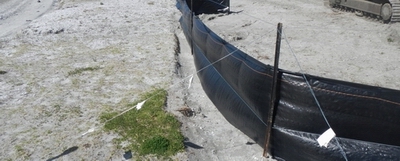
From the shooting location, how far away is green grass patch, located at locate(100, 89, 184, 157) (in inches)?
238

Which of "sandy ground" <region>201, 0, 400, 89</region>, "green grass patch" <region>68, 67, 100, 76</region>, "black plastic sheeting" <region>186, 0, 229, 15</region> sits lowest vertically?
"sandy ground" <region>201, 0, 400, 89</region>

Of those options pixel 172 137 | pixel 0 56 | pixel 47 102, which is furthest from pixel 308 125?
pixel 0 56

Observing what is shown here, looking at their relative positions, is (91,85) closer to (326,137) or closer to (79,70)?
(79,70)

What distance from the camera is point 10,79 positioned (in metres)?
9.00

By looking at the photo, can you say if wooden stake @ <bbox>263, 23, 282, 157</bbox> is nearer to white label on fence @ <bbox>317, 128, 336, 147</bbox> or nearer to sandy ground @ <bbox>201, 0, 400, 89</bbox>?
white label on fence @ <bbox>317, 128, 336, 147</bbox>

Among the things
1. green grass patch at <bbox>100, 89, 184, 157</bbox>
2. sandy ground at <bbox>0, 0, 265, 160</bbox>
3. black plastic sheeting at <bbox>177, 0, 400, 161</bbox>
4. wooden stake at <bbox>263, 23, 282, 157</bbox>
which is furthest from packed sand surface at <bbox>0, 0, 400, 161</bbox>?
black plastic sheeting at <bbox>177, 0, 400, 161</bbox>

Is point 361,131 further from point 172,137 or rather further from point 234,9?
point 234,9

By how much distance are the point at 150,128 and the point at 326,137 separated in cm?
306

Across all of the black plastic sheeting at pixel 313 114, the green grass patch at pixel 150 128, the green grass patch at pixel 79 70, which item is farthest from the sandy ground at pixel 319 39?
the green grass patch at pixel 79 70

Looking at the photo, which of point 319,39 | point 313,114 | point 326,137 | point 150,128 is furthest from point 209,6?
point 326,137

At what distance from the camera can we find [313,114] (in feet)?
16.0

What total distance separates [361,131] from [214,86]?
328 centimetres

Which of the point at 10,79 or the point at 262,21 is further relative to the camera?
the point at 262,21

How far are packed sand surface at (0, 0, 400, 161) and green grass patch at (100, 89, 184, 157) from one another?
6.5 inches
